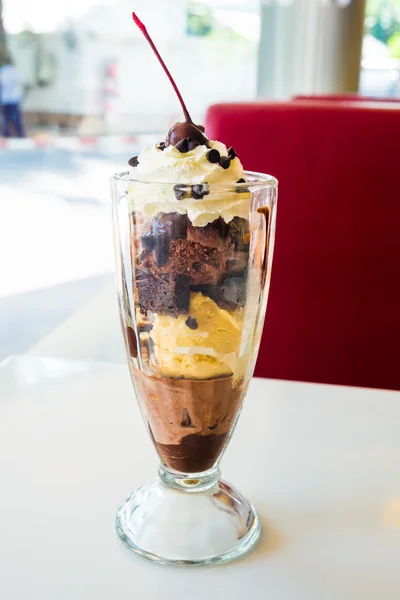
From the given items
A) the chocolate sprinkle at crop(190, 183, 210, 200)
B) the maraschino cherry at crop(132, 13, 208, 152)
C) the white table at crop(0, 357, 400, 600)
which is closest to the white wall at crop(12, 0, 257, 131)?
the white table at crop(0, 357, 400, 600)

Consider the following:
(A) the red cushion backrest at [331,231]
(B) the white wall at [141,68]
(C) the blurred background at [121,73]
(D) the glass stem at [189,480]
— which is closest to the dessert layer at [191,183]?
(D) the glass stem at [189,480]

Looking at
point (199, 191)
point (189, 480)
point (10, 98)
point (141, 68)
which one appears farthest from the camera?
point (141, 68)

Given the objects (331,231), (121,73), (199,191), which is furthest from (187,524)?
(121,73)

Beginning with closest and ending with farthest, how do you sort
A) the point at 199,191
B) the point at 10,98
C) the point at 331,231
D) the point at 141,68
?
1. the point at 199,191
2. the point at 331,231
3. the point at 10,98
4. the point at 141,68

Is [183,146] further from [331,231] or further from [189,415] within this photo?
[331,231]

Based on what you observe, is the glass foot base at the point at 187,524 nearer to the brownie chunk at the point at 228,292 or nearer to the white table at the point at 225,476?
the white table at the point at 225,476

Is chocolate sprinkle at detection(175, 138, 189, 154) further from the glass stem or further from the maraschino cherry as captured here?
the glass stem
